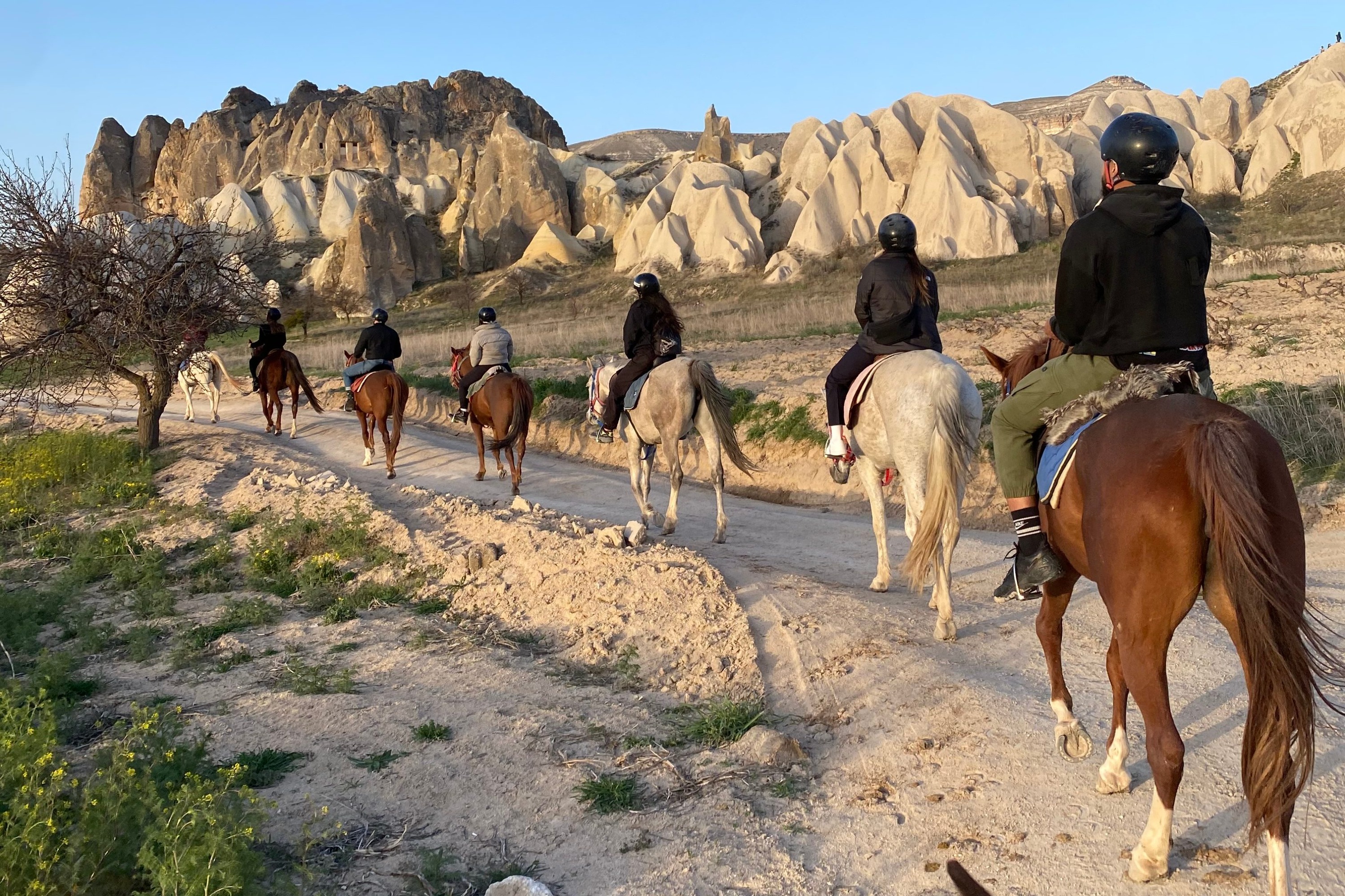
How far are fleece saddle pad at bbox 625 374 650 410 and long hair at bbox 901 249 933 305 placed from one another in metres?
4.18

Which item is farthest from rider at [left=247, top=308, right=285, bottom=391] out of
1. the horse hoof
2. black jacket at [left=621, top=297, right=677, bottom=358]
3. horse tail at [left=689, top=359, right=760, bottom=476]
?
the horse hoof

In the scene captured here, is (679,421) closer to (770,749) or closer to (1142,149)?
(770,749)

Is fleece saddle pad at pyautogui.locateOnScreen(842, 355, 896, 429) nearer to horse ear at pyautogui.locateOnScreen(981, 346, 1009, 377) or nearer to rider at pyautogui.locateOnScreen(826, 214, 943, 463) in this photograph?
rider at pyautogui.locateOnScreen(826, 214, 943, 463)

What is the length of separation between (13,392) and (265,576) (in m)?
8.58

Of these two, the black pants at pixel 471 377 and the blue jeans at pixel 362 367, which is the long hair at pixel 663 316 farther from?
the blue jeans at pixel 362 367

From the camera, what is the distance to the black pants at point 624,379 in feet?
38.0

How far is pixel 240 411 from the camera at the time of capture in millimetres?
25359

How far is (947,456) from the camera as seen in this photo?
7113mm

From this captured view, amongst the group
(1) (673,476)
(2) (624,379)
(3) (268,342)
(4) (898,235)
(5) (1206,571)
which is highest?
(4) (898,235)

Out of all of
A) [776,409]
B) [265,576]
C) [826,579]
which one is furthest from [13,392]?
[826,579]

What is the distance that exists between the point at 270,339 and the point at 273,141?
101m

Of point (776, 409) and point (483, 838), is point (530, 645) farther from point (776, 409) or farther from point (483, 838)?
A: point (776, 409)

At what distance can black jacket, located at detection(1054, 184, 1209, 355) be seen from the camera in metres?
4.23

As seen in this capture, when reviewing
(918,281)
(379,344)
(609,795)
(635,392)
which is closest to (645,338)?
(635,392)
